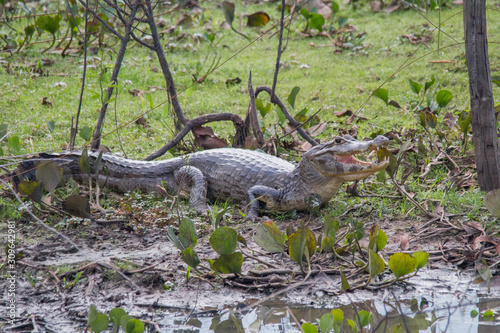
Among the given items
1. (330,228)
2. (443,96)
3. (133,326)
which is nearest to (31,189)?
(133,326)

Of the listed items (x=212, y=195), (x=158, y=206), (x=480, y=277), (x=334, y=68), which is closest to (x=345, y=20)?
(x=334, y=68)

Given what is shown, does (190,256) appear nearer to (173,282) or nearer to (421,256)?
(173,282)

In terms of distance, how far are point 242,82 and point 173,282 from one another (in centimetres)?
482

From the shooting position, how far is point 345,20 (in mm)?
8812

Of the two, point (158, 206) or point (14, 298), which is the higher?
point (14, 298)

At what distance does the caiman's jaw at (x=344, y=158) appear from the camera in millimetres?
3549

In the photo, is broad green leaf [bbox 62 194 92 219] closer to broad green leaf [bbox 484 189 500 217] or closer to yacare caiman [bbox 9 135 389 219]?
yacare caiman [bbox 9 135 389 219]

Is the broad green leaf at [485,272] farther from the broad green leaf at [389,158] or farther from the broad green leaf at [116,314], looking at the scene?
the broad green leaf at [116,314]

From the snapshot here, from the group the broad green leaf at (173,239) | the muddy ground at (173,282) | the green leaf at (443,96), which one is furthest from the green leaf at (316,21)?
the broad green leaf at (173,239)

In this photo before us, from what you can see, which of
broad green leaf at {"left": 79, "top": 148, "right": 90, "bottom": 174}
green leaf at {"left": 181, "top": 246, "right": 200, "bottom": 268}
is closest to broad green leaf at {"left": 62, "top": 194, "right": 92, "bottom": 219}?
broad green leaf at {"left": 79, "top": 148, "right": 90, "bottom": 174}

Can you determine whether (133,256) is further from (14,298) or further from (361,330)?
(361,330)

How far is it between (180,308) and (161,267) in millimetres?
402

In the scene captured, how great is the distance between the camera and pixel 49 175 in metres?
3.40

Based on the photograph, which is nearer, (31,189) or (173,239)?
(173,239)
